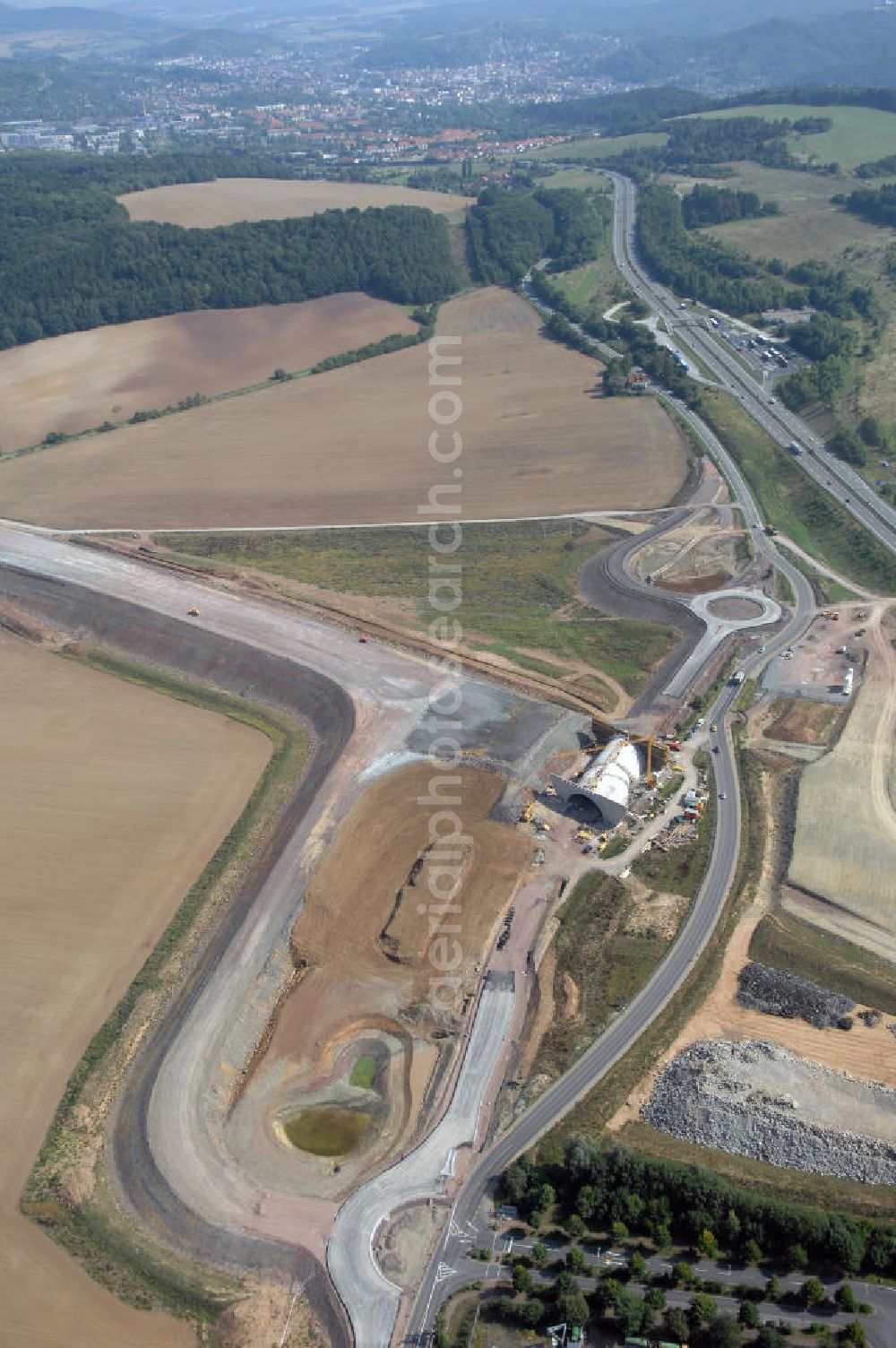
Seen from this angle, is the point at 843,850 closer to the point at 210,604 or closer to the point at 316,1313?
the point at 316,1313

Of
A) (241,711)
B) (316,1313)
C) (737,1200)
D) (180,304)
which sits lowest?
(316,1313)

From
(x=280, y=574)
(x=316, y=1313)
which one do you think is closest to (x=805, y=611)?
(x=280, y=574)

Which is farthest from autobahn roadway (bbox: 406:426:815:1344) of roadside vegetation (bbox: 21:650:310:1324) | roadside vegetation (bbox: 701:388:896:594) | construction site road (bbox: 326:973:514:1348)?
roadside vegetation (bbox: 701:388:896:594)

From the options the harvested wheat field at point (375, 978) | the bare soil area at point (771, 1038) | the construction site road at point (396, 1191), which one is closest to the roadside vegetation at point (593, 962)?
the construction site road at point (396, 1191)

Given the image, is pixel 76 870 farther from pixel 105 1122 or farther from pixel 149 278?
pixel 149 278

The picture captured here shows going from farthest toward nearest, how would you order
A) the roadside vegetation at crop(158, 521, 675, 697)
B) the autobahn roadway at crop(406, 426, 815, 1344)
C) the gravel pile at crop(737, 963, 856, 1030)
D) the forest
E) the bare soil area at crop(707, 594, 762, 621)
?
the forest → the bare soil area at crop(707, 594, 762, 621) → the roadside vegetation at crop(158, 521, 675, 697) → the gravel pile at crop(737, 963, 856, 1030) → the autobahn roadway at crop(406, 426, 815, 1344)

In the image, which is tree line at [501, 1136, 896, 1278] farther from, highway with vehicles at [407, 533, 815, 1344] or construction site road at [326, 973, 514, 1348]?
construction site road at [326, 973, 514, 1348]

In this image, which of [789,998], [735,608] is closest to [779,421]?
[735,608]
